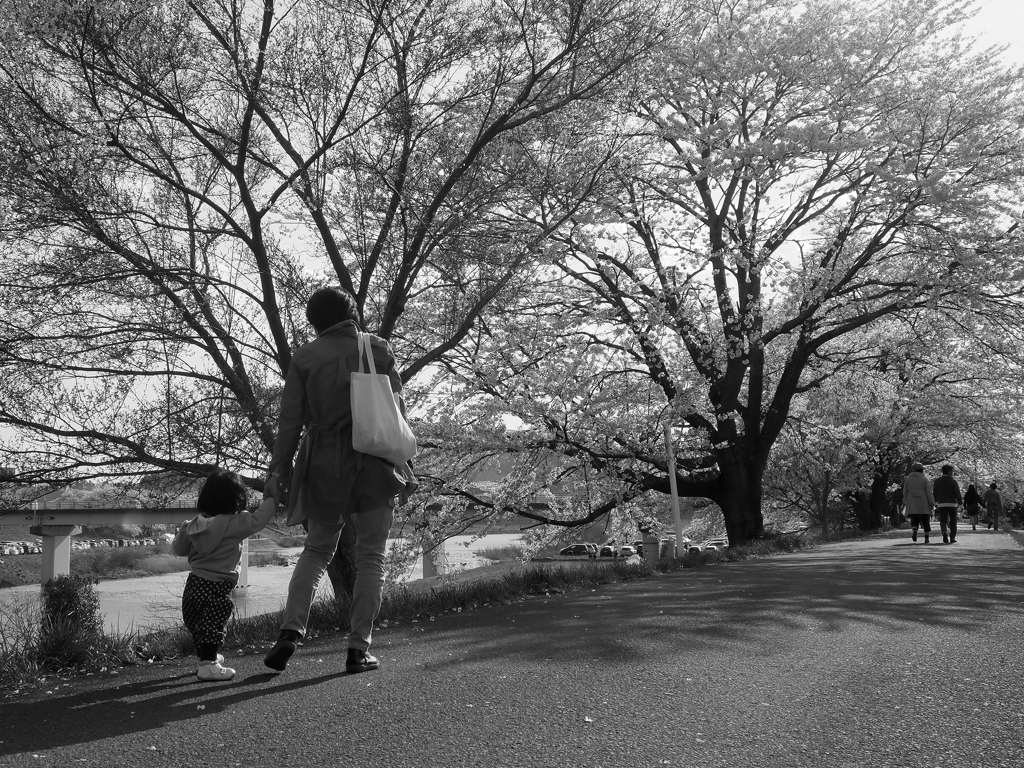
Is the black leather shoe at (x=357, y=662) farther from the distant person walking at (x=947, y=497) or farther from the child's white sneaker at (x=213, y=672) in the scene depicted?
the distant person walking at (x=947, y=497)

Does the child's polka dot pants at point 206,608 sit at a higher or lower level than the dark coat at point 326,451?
lower

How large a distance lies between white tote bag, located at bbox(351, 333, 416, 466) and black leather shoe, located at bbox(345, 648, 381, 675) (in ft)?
2.92

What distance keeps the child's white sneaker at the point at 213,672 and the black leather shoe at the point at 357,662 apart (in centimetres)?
52

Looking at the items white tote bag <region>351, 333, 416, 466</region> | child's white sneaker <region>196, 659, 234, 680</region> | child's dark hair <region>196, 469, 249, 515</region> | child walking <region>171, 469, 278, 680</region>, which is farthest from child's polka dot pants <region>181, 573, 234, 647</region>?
white tote bag <region>351, 333, 416, 466</region>

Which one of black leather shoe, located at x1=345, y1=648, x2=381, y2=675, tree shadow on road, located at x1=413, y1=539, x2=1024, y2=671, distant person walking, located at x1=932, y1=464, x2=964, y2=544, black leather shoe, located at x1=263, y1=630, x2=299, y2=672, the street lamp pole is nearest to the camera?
black leather shoe, located at x1=263, y1=630, x2=299, y2=672

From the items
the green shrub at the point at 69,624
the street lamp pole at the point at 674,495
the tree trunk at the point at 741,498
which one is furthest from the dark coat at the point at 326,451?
the tree trunk at the point at 741,498

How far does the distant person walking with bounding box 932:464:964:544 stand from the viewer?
15.6 meters

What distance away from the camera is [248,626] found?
5375 millimetres

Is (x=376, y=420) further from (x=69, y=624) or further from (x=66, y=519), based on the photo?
(x=66, y=519)

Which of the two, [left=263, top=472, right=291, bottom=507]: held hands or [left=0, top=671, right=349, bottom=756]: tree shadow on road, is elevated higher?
[left=263, top=472, right=291, bottom=507]: held hands

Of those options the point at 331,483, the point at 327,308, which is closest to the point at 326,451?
the point at 331,483

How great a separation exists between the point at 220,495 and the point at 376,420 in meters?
0.99

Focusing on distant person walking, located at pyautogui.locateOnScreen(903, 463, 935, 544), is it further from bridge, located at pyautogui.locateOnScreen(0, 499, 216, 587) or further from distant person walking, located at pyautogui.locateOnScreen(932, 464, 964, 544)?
bridge, located at pyautogui.locateOnScreen(0, 499, 216, 587)

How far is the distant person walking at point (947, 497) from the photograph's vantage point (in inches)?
615
